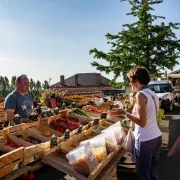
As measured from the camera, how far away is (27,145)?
312cm

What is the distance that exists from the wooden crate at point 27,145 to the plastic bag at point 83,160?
14.0 inches

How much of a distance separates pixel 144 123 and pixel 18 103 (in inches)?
89.5

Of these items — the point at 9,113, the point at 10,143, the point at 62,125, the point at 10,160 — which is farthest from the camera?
the point at 62,125

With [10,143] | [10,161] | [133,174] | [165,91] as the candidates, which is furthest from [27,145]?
[165,91]

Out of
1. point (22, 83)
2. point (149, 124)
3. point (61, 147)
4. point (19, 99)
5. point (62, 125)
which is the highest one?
point (22, 83)

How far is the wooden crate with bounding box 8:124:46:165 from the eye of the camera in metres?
2.74

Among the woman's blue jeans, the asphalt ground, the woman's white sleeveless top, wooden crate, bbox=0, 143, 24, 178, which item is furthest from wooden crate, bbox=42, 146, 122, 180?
the asphalt ground

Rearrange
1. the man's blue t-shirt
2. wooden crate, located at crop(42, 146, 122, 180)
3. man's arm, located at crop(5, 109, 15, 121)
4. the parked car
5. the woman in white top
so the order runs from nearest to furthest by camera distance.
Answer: wooden crate, located at crop(42, 146, 122, 180) → the woman in white top → man's arm, located at crop(5, 109, 15, 121) → the man's blue t-shirt → the parked car

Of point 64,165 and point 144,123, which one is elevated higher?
point 144,123

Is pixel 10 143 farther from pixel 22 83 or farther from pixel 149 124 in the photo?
pixel 149 124

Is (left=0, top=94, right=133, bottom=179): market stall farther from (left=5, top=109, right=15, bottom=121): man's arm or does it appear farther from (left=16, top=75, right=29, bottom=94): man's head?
(left=16, top=75, right=29, bottom=94): man's head

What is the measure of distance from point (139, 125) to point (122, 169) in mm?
2322

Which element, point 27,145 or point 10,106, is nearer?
point 27,145

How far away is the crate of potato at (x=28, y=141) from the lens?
2754 mm
